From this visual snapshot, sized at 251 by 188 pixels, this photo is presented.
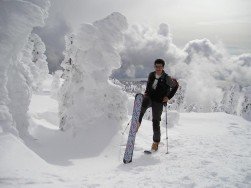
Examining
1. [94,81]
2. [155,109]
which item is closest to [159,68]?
[155,109]

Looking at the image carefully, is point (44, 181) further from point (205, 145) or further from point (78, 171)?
point (205, 145)

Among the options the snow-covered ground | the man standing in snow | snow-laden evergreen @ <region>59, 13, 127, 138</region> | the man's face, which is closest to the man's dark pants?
the man standing in snow

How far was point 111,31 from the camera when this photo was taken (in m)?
13.1

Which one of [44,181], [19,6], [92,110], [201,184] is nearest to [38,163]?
[44,181]

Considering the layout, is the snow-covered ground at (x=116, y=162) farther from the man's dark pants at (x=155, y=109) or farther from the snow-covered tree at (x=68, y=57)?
the snow-covered tree at (x=68, y=57)

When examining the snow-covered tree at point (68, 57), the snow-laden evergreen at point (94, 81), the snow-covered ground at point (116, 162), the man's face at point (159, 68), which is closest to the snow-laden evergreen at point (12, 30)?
the snow-covered ground at point (116, 162)

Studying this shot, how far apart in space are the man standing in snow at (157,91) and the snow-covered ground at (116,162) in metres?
1.03

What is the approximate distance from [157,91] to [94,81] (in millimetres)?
4142

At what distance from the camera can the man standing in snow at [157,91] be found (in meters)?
9.16

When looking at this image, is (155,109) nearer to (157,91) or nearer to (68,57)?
(157,91)

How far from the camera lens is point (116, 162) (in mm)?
9242

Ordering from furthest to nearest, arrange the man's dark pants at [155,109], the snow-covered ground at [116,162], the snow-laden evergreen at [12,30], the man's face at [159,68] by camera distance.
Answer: the man's dark pants at [155,109] < the man's face at [159,68] < the snow-laden evergreen at [12,30] < the snow-covered ground at [116,162]

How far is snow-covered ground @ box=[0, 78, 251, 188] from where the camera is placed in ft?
20.0

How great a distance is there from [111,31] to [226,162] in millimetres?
7570
